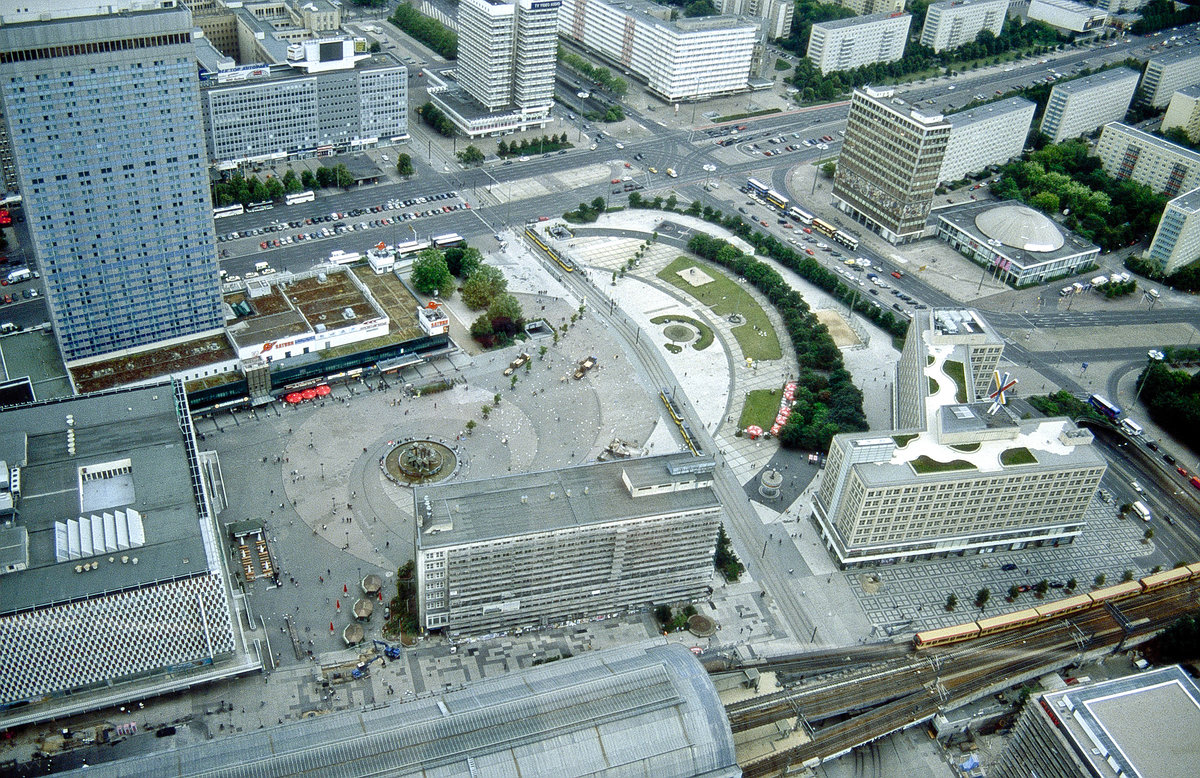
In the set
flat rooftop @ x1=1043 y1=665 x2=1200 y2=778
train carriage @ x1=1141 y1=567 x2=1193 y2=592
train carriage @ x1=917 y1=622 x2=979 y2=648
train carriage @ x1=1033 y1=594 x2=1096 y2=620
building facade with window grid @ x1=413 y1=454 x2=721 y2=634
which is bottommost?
train carriage @ x1=917 y1=622 x2=979 y2=648

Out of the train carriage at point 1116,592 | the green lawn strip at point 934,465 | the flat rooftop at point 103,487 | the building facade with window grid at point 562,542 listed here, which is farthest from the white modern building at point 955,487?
the flat rooftop at point 103,487

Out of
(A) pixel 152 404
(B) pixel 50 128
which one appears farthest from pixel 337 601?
(B) pixel 50 128

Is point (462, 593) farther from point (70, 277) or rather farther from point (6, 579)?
point (70, 277)

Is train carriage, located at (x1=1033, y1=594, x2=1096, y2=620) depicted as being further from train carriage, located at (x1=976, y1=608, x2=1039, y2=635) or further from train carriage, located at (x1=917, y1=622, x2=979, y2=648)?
train carriage, located at (x1=917, y1=622, x2=979, y2=648)

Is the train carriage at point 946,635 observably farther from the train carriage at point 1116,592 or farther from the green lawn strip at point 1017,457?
the green lawn strip at point 1017,457

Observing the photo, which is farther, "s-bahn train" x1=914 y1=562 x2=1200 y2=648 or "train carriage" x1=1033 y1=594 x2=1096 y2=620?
"train carriage" x1=1033 y1=594 x2=1096 y2=620

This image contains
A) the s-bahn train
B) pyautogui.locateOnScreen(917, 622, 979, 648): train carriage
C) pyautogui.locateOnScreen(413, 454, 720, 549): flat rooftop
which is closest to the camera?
pyautogui.locateOnScreen(413, 454, 720, 549): flat rooftop

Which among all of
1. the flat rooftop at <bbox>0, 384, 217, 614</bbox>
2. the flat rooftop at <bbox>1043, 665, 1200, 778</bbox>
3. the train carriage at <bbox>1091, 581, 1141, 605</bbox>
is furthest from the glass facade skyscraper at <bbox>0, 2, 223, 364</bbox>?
the train carriage at <bbox>1091, 581, 1141, 605</bbox>

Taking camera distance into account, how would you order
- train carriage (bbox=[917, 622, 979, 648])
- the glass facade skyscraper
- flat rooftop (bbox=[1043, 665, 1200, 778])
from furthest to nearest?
the glass facade skyscraper → train carriage (bbox=[917, 622, 979, 648]) → flat rooftop (bbox=[1043, 665, 1200, 778])
